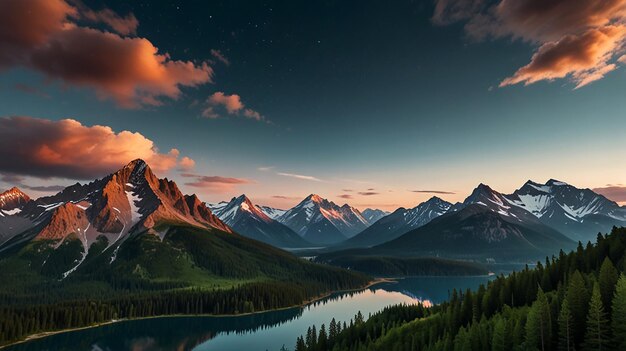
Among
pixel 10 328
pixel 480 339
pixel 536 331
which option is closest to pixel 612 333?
pixel 536 331

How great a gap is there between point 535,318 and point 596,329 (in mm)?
11949

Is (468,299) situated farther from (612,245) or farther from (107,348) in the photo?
(107,348)

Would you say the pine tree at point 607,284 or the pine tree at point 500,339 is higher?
the pine tree at point 607,284

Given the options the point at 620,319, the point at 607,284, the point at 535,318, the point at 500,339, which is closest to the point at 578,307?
the point at 620,319

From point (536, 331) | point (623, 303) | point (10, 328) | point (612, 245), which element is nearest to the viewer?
point (623, 303)

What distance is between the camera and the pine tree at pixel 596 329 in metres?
87.2

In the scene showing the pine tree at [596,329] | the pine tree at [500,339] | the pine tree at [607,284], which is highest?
the pine tree at [607,284]

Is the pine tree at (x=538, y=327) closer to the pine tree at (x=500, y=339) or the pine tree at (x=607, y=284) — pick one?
the pine tree at (x=500, y=339)

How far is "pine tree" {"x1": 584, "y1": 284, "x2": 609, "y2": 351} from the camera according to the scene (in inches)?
3435

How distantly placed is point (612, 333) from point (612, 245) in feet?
278

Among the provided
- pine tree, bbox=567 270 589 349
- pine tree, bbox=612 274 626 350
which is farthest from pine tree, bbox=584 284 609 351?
pine tree, bbox=567 270 589 349

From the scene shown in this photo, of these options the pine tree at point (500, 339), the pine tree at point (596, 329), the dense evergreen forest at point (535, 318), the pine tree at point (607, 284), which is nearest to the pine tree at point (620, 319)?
the dense evergreen forest at point (535, 318)

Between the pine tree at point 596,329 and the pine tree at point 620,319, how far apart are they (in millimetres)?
1938

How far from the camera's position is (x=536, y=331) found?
97.1 m
